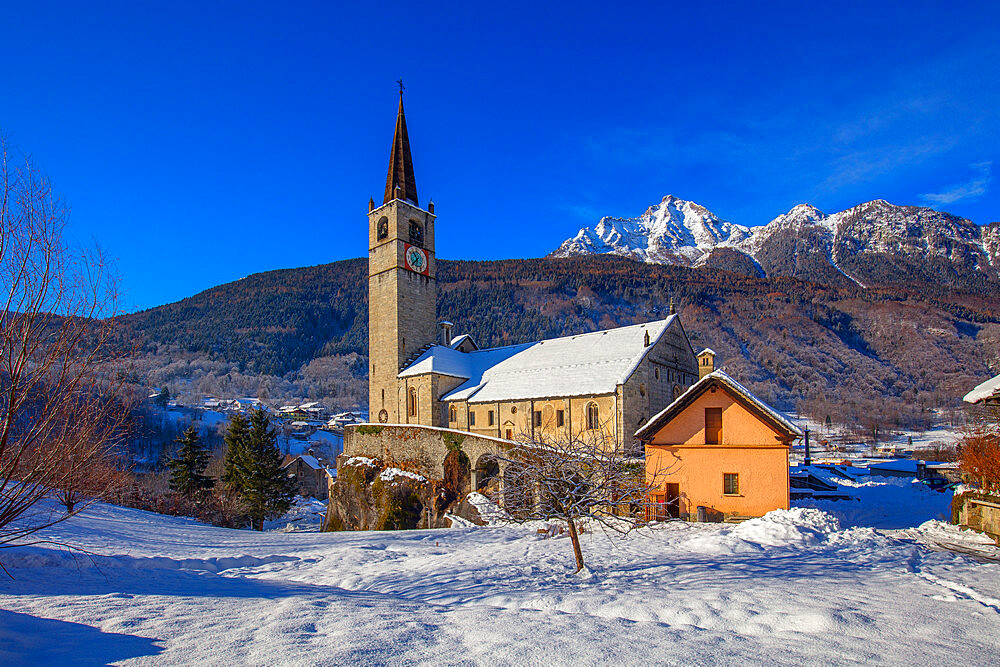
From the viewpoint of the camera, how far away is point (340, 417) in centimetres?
11794

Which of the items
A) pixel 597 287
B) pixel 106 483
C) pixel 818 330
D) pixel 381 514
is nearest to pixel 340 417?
pixel 381 514

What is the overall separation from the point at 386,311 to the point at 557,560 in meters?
32.7

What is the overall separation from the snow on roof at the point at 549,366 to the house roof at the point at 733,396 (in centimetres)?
874

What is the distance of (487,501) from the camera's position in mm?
27688

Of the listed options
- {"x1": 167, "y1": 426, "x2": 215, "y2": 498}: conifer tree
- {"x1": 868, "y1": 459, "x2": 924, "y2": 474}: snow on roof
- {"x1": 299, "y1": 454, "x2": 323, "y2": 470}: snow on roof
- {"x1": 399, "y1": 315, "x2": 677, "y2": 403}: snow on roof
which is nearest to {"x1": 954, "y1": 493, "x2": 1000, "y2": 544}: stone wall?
{"x1": 399, "y1": 315, "x2": 677, "y2": 403}: snow on roof

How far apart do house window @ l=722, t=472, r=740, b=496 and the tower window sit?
105 ft

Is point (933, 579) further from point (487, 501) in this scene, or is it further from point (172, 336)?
point (172, 336)

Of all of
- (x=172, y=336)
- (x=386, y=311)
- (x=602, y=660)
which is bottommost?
(x=602, y=660)

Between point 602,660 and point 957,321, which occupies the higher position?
point 957,321

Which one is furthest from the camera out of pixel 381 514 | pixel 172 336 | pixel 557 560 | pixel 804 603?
pixel 172 336

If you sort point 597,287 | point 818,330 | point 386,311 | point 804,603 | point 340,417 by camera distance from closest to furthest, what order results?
point 804,603
point 386,311
point 340,417
point 818,330
point 597,287

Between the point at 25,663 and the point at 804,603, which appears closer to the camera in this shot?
the point at 25,663

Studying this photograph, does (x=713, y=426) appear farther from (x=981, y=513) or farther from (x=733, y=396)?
(x=981, y=513)

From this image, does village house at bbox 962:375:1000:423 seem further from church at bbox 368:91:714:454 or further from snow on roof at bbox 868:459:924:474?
snow on roof at bbox 868:459:924:474
